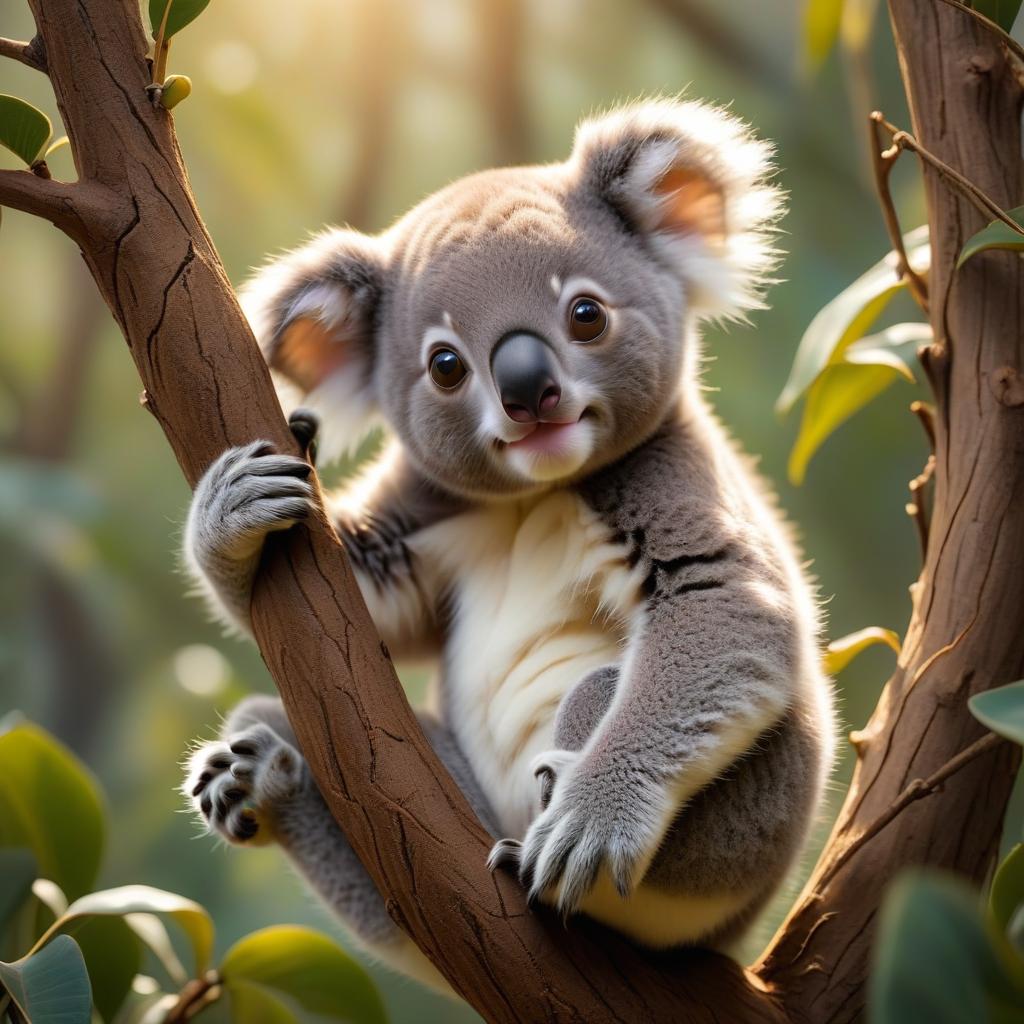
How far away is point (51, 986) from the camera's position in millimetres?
1234

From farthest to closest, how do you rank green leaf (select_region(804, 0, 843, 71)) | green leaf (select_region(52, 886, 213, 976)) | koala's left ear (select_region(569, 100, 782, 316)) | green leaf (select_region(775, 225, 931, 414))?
green leaf (select_region(804, 0, 843, 71))
koala's left ear (select_region(569, 100, 782, 316))
green leaf (select_region(775, 225, 931, 414))
green leaf (select_region(52, 886, 213, 976))

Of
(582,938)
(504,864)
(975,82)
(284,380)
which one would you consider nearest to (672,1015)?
(582,938)

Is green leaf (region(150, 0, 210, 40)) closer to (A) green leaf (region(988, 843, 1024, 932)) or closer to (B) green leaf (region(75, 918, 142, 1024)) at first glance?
(B) green leaf (region(75, 918, 142, 1024))

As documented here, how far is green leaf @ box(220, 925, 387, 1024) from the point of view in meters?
1.72

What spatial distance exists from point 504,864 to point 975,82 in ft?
3.97

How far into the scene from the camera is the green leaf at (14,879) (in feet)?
5.09

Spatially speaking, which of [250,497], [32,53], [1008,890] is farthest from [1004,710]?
[32,53]

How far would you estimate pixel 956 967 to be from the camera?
2.23 ft

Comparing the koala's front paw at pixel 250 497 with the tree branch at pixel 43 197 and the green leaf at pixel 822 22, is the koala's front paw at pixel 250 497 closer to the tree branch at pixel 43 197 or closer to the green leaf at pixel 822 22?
the tree branch at pixel 43 197

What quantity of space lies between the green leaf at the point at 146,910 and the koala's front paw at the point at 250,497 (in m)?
0.49

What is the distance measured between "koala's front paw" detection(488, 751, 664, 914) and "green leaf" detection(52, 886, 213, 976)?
529 millimetres

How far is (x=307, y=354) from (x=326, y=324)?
64mm

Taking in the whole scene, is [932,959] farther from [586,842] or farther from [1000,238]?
[1000,238]

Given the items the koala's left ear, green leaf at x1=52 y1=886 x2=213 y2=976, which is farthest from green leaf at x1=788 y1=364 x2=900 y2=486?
green leaf at x1=52 y1=886 x2=213 y2=976
